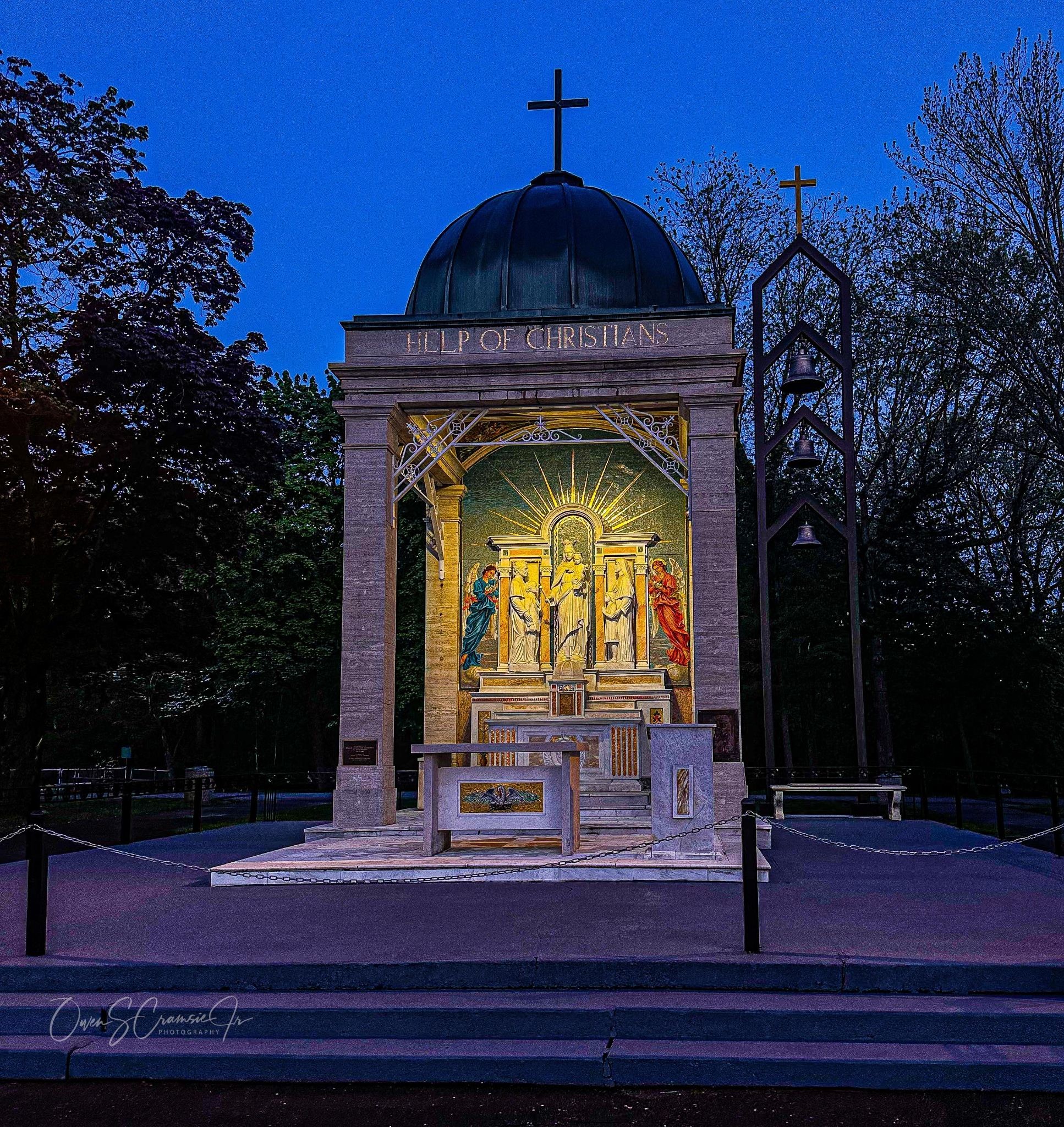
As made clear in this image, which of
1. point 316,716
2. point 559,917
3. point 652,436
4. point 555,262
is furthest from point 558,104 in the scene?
point 316,716

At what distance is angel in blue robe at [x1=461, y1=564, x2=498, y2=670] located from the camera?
62.9ft

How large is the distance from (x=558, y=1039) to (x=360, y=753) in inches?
375

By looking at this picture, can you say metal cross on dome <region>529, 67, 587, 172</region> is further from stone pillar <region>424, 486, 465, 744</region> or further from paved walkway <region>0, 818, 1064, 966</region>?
paved walkway <region>0, 818, 1064, 966</region>

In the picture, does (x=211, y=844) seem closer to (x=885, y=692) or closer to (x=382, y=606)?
(x=382, y=606)

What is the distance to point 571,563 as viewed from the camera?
19250 mm

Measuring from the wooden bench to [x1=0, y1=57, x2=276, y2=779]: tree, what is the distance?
12.7m

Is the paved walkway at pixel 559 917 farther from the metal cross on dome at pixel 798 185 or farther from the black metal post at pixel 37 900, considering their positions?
the metal cross on dome at pixel 798 185

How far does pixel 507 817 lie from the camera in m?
11.7

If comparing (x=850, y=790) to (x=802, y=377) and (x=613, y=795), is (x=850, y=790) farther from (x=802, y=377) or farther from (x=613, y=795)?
(x=802, y=377)

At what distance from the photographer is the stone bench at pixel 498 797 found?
11664 millimetres

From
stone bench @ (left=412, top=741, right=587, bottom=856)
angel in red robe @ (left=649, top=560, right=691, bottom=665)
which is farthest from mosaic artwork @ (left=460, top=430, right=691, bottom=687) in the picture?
stone bench @ (left=412, top=741, right=587, bottom=856)

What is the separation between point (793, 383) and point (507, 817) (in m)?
9.23

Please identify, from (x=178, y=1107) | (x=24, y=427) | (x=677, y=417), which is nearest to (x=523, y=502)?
(x=677, y=417)

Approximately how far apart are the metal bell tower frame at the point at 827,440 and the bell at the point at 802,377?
12.0 inches
